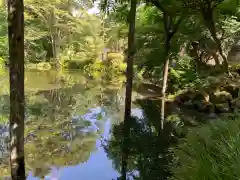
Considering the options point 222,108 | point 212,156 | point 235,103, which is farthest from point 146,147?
point 235,103

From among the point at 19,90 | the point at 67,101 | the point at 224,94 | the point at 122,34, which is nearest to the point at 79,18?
the point at 122,34

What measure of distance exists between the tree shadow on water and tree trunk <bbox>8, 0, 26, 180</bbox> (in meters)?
1.78

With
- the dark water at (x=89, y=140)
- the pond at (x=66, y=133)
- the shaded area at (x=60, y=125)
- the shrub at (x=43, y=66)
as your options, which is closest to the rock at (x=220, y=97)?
the dark water at (x=89, y=140)

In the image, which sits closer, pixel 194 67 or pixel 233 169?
pixel 233 169

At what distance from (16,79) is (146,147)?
3385mm

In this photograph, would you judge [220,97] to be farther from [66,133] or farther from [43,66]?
[43,66]

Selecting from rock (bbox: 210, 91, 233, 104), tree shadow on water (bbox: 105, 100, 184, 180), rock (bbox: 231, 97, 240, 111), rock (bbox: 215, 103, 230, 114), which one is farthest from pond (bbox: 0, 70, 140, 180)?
rock (bbox: 231, 97, 240, 111)

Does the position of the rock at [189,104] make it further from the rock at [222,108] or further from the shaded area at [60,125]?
the shaded area at [60,125]

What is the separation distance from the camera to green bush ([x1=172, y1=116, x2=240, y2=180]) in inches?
93.4

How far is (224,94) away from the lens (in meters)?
11.3

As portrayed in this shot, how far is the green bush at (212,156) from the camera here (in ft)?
7.78

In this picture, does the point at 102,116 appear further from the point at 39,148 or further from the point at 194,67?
the point at 194,67

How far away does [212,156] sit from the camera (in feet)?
9.77

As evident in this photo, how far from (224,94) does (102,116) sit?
14.1 feet
